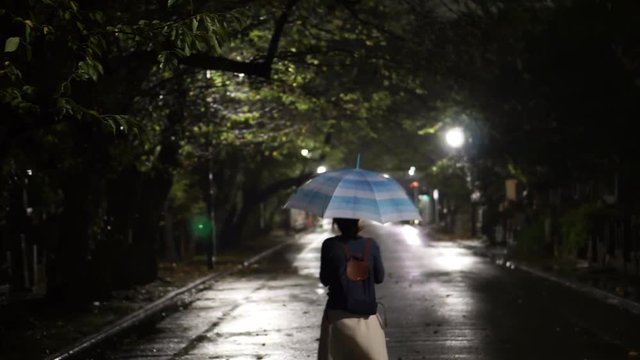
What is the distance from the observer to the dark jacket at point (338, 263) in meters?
7.11

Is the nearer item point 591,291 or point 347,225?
point 347,225

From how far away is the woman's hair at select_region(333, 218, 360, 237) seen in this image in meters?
7.29

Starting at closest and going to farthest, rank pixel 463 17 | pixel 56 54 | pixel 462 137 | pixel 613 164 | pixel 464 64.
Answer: pixel 56 54, pixel 463 17, pixel 464 64, pixel 613 164, pixel 462 137

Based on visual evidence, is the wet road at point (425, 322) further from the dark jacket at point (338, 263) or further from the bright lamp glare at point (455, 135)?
the bright lamp glare at point (455, 135)

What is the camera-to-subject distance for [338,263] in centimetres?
710

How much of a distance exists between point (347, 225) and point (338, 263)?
0.35m

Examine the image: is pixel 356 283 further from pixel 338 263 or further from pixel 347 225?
pixel 347 225

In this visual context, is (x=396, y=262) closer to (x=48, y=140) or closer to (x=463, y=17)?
(x=463, y=17)

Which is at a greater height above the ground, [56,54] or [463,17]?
[463,17]

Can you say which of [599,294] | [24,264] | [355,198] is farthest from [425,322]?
[24,264]

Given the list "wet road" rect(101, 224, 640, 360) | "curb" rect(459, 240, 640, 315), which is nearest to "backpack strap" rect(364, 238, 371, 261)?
"wet road" rect(101, 224, 640, 360)

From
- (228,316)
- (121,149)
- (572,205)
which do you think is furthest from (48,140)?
(572,205)

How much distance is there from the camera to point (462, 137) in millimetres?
45000

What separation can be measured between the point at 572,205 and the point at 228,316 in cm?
2224
